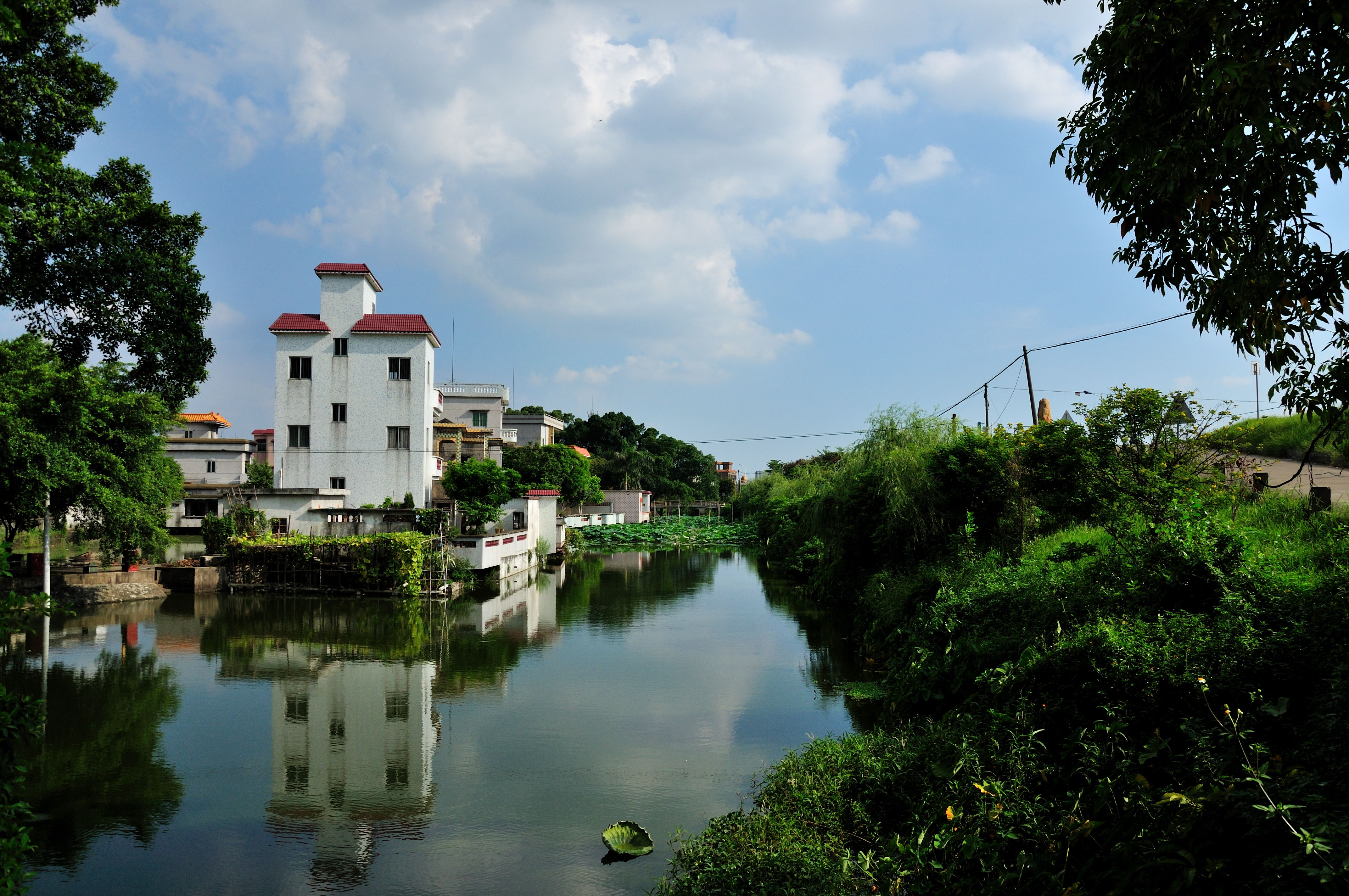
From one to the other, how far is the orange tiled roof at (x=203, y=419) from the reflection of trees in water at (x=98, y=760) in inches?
1398

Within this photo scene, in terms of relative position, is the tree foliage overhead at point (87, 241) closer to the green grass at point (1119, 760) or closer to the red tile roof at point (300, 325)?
the red tile roof at point (300, 325)

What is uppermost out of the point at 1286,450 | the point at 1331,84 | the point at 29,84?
the point at 29,84

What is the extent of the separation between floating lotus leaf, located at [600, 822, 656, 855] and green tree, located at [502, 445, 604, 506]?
1279 inches

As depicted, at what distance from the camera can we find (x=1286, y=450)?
15.2 meters

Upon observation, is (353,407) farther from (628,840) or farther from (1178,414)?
(1178,414)

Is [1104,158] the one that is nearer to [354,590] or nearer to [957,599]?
[957,599]

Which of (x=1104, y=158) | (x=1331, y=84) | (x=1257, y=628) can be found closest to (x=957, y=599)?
(x=1257, y=628)

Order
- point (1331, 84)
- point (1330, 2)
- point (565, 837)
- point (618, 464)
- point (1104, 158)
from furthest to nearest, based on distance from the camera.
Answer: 1. point (618, 464)
2. point (565, 837)
3. point (1104, 158)
4. point (1331, 84)
5. point (1330, 2)

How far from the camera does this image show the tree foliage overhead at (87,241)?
1198 centimetres

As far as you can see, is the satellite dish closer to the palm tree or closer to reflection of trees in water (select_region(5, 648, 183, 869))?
reflection of trees in water (select_region(5, 648, 183, 869))

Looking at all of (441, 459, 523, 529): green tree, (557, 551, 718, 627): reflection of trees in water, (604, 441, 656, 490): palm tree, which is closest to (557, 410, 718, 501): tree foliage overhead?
(604, 441, 656, 490): palm tree

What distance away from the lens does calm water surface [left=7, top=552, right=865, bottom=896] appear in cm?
602

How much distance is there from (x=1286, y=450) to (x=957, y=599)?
34.1 feet

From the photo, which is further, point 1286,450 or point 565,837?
point 1286,450
